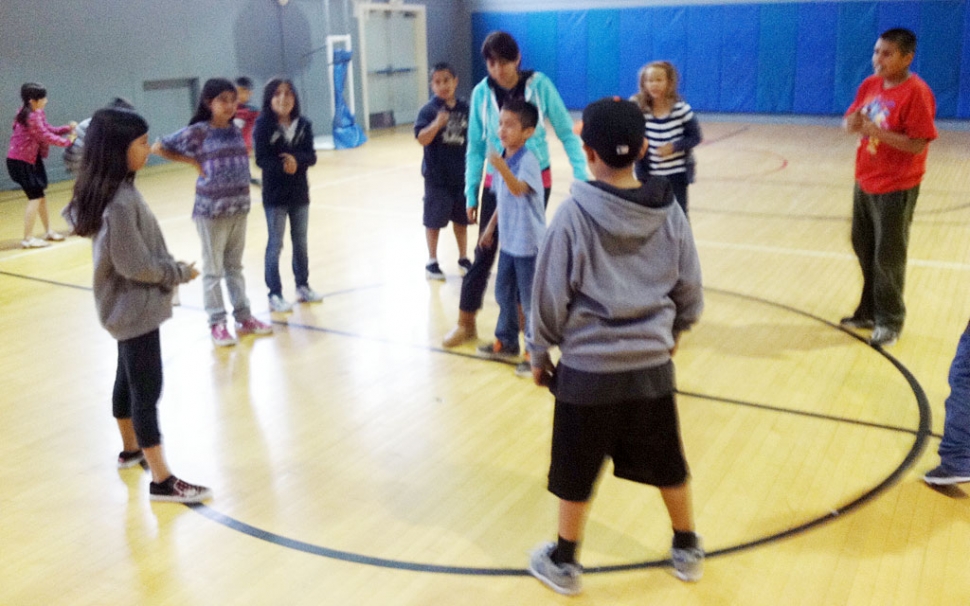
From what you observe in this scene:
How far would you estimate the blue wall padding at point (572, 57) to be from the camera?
16719mm

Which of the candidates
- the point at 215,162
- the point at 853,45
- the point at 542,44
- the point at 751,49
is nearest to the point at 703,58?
the point at 751,49

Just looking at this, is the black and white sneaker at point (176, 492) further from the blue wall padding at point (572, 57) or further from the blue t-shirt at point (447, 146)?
the blue wall padding at point (572, 57)

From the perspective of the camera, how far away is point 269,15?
13.4 meters

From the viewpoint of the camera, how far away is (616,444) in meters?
2.43

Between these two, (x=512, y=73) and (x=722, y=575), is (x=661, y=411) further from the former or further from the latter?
(x=512, y=73)

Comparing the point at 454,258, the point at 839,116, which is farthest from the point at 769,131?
the point at 454,258

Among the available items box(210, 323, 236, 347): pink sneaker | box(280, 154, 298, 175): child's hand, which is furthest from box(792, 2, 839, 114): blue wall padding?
box(210, 323, 236, 347): pink sneaker

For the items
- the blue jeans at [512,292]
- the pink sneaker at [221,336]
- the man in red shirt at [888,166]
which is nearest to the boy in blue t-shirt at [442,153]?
the blue jeans at [512,292]

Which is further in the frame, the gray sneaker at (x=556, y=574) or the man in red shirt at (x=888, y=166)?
the man in red shirt at (x=888, y=166)

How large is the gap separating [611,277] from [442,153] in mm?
3597

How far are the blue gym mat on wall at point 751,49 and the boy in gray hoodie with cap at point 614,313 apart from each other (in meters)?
13.7

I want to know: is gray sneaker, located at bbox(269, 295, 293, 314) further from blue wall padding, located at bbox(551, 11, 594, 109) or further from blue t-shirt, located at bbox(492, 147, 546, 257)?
blue wall padding, located at bbox(551, 11, 594, 109)

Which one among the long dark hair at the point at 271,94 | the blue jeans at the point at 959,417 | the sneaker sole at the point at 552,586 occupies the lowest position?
the sneaker sole at the point at 552,586

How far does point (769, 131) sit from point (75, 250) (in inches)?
443
